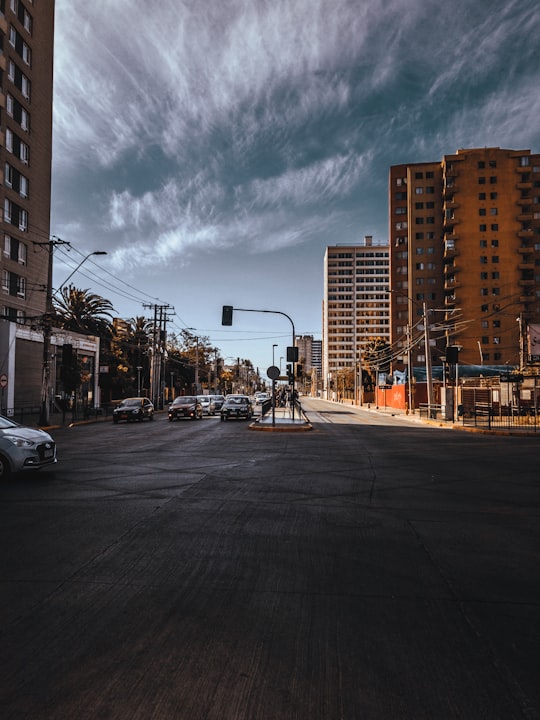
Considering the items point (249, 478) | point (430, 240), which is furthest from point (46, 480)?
point (430, 240)

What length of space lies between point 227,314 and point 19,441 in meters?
21.0

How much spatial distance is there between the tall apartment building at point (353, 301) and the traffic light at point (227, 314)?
134390 mm

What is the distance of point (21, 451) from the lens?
10.0 m

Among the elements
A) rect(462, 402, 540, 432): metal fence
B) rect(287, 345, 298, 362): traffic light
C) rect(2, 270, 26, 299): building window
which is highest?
rect(2, 270, 26, 299): building window

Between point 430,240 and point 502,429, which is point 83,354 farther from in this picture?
point 430,240

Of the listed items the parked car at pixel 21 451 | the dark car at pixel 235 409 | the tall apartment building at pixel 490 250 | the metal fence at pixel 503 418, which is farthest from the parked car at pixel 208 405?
the tall apartment building at pixel 490 250

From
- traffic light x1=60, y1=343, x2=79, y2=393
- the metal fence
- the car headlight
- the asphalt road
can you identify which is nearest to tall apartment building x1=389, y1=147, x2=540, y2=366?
the metal fence

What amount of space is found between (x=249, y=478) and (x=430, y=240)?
88.0m

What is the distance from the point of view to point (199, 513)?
23.9ft

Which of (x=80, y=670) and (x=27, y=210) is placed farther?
(x=27, y=210)

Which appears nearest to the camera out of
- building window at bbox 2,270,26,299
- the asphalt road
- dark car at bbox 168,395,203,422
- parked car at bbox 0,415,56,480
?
the asphalt road

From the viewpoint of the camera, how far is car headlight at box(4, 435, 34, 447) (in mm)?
10023

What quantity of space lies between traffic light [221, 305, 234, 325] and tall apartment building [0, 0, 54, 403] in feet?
42.6

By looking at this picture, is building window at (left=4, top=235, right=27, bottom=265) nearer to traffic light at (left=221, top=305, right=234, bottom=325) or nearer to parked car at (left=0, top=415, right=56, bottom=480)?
traffic light at (left=221, top=305, right=234, bottom=325)
